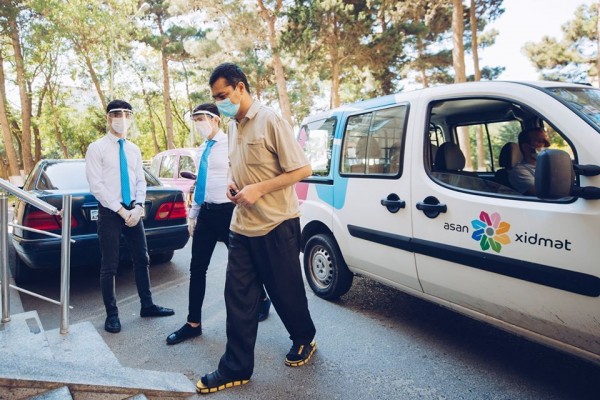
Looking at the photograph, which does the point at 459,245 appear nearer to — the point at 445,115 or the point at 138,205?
the point at 445,115

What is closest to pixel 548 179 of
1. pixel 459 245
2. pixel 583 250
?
pixel 583 250

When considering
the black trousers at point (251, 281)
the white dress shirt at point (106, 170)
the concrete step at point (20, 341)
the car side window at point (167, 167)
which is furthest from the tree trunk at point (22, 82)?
the black trousers at point (251, 281)

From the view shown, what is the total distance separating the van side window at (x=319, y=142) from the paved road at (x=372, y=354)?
1344 millimetres

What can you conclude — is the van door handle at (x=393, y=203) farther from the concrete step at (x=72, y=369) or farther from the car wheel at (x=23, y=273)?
the car wheel at (x=23, y=273)

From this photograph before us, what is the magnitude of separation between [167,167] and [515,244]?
7138 mm

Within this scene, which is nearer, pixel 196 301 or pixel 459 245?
pixel 459 245

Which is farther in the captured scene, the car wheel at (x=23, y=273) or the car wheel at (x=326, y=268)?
the car wheel at (x=23, y=273)

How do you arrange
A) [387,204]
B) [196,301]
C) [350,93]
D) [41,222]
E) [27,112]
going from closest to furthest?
[387,204] < [196,301] < [41,222] < [27,112] < [350,93]

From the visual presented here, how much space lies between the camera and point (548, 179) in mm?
1914

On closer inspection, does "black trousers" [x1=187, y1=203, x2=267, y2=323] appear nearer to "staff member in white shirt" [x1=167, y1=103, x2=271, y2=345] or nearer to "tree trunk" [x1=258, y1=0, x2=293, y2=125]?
"staff member in white shirt" [x1=167, y1=103, x2=271, y2=345]

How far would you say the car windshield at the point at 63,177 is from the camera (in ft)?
14.4

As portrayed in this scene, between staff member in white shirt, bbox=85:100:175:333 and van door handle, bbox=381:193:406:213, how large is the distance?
6.94 feet

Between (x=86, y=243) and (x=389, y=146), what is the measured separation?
10.2 ft

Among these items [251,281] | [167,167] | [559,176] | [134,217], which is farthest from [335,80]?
[559,176]
